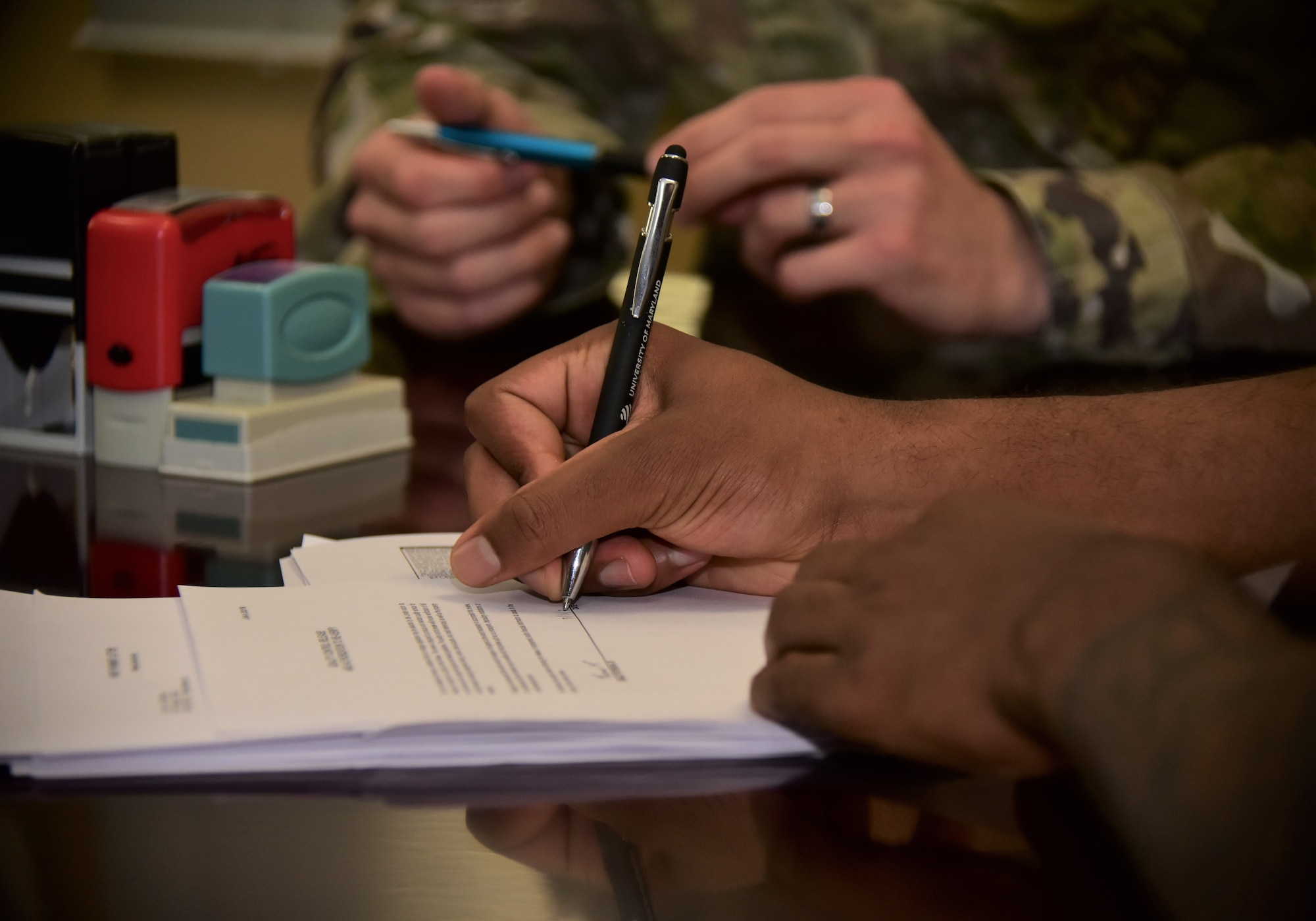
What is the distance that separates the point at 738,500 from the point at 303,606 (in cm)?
21

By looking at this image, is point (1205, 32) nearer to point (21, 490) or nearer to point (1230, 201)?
point (1230, 201)

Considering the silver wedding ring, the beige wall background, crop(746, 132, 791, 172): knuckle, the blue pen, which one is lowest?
the beige wall background

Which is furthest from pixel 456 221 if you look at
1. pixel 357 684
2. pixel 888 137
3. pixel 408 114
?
pixel 357 684

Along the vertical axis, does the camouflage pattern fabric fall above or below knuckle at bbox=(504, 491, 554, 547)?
above

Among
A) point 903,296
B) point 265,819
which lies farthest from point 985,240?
point 265,819

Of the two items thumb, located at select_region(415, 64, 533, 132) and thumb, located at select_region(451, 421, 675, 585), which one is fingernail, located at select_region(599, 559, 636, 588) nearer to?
thumb, located at select_region(451, 421, 675, 585)

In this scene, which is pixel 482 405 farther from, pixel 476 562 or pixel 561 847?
pixel 561 847

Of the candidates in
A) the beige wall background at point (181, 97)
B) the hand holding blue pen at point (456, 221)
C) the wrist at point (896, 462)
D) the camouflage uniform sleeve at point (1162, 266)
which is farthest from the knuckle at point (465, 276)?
the beige wall background at point (181, 97)

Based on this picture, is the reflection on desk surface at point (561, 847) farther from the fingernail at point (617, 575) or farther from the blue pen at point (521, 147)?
the blue pen at point (521, 147)

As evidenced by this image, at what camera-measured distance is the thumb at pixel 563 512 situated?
1.80 ft

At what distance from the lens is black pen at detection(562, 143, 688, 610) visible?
614 millimetres

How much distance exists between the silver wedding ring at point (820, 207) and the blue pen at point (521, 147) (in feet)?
0.50

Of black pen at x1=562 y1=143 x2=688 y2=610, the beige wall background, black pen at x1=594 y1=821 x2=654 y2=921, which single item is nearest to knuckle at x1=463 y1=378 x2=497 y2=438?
black pen at x1=562 y1=143 x2=688 y2=610

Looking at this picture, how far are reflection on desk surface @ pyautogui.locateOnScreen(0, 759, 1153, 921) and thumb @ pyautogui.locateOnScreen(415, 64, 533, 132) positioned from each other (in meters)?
0.81
